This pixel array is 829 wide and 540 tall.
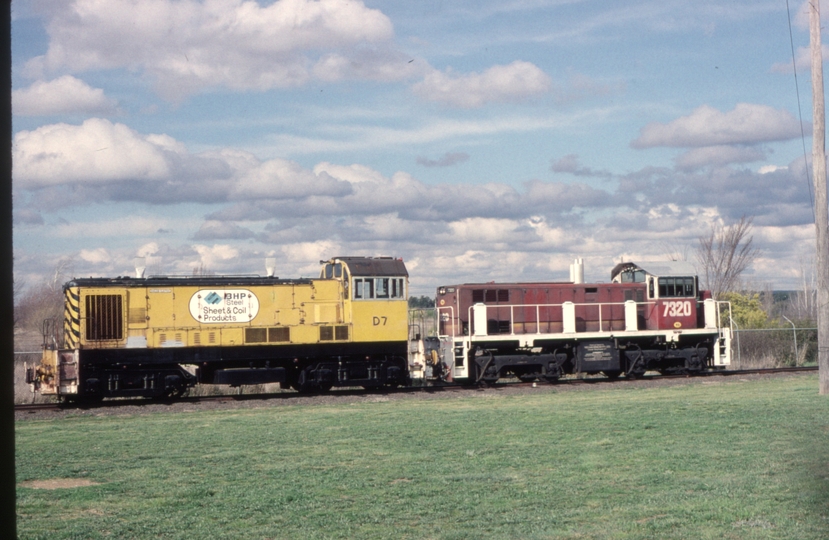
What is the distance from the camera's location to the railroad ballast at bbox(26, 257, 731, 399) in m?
20.4

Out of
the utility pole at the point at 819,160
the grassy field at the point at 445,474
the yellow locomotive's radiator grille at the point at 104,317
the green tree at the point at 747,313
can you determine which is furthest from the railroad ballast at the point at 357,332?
the green tree at the point at 747,313

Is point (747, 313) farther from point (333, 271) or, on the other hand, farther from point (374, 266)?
point (333, 271)

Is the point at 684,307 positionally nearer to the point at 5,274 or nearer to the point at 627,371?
the point at 627,371

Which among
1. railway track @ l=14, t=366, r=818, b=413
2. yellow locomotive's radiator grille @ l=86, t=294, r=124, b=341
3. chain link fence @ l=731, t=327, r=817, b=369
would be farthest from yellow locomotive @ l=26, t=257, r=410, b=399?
chain link fence @ l=731, t=327, r=817, b=369

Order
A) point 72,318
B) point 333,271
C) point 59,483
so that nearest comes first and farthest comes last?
point 59,483 < point 72,318 < point 333,271

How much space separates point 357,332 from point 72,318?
24.2 ft

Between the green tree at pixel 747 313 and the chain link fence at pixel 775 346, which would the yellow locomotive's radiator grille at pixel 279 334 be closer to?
the chain link fence at pixel 775 346

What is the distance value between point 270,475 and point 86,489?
2058 mm

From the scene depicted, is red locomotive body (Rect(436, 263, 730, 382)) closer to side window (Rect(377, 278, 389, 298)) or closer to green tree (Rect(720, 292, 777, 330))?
side window (Rect(377, 278, 389, 298))

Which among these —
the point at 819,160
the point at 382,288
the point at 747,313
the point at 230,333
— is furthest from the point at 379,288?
the point at 747,313

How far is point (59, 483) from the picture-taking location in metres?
9.45

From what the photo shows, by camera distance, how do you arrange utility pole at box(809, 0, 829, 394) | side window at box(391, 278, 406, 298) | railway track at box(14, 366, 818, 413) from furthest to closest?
side window at box(391, 278, 406, 298), railway track at box(14, 366, 818, 413), utility pole at box(809, 0, 829, 394)

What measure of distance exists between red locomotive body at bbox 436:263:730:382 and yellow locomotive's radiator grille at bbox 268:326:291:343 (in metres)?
4.57

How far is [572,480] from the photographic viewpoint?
345 inches
